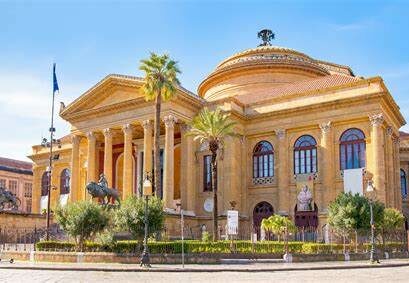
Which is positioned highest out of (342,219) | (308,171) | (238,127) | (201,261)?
(238,127)

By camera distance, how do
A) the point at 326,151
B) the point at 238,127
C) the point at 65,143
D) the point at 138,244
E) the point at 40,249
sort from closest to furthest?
the point at 138,244 < the point at 40,249 < the point at 326,151 < the point at 238,127 < the point at 65,143

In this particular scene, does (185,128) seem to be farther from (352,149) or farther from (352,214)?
(352,214)

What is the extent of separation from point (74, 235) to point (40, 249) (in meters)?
2.70

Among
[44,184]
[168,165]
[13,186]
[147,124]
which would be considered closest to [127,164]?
[147,124]

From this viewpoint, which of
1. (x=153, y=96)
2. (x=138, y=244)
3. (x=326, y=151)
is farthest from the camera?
(x=326, y=151)

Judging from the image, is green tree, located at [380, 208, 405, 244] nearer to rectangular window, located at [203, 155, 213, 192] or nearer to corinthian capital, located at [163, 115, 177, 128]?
rectangular window, located at [203, 155, 213, 192]

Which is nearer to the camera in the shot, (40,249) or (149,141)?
(40,249)

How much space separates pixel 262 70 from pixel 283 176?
1373 centimetres

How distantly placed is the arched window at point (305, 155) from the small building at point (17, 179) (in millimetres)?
54699

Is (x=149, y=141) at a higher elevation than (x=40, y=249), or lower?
higher

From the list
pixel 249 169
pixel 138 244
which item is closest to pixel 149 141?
pixel 249 169

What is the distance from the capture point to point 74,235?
111ft

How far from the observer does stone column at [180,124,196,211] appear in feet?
154

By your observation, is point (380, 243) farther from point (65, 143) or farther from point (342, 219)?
point (65, 143)
